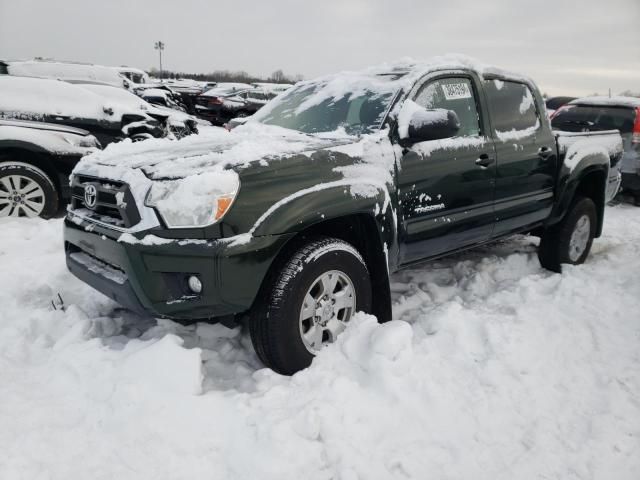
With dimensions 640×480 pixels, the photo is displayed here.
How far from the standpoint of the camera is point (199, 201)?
246 centimetres

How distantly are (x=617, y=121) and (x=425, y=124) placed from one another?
22.7 feet

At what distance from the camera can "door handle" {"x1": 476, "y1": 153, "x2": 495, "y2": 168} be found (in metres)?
3.73

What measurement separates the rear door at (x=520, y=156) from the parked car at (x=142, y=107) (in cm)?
506

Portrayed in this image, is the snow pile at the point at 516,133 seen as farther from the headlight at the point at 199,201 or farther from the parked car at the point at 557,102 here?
the parked car at the point at 557,102

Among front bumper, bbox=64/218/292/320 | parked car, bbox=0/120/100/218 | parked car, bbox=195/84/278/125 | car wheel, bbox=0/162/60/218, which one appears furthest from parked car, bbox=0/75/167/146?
parked car, bbox=195/84/278/125

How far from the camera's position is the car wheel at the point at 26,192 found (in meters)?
5.23

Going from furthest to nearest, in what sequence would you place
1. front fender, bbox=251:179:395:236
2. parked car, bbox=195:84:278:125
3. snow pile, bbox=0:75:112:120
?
parked car, bbox=195:84:278:125 < snow pile, bbox=0:75:112:120 < front fender, bbox=251:179:395:236

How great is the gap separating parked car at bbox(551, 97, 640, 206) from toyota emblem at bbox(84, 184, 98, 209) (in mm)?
7895

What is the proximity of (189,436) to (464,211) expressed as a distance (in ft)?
7.75

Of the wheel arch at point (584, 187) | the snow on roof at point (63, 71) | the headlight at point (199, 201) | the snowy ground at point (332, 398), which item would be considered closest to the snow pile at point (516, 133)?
the wheel arch at point (584, 187)

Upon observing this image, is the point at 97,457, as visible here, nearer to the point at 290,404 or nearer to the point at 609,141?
the point at 290,404

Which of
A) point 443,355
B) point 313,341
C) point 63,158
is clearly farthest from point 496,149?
point 63,158

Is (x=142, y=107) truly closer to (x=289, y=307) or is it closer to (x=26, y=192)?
(x=26, y=192)

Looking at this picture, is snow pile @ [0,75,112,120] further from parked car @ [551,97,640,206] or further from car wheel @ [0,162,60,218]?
parked car @ [551,97,640,206]
